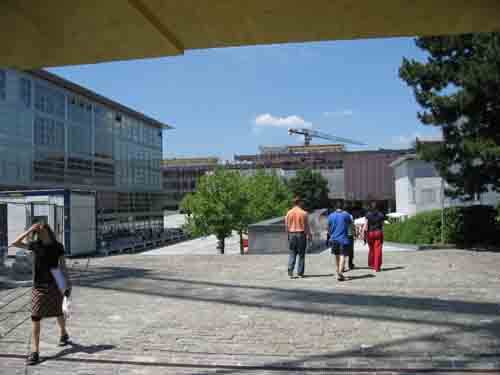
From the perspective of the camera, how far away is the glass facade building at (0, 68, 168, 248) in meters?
32.7

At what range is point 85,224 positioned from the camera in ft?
62.1

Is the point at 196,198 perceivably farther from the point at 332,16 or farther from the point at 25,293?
the point at 332,16

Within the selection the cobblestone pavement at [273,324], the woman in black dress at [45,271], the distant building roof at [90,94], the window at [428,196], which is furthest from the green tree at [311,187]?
the woman in black dress at [45,271]

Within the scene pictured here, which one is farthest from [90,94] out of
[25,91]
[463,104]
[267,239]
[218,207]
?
[463,104]

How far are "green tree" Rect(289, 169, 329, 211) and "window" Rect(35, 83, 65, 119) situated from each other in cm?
4548

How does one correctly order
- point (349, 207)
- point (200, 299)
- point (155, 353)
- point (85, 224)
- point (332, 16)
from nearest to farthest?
point (332, 16) → point (155, 353) → point (200, 299) → point (349, 207) → point (85, 224)

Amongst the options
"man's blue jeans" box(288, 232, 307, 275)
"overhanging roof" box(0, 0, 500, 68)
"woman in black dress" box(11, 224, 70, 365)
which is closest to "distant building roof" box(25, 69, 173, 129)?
"man's blue jeans" box(288, 232, 307, 275)

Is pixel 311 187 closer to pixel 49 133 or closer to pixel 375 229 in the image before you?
pixel 49 133

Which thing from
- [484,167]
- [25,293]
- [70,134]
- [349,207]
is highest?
[70,134]

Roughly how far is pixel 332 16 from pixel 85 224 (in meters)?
16.6

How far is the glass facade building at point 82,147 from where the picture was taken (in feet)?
107

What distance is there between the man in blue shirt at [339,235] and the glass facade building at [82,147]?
1064 inches

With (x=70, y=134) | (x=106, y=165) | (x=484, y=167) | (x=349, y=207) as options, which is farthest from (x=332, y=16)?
(x=106, y=165)

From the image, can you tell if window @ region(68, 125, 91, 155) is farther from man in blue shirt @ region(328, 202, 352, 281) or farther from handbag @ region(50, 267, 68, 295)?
handbag @ region(50, 267, 68, 295)
